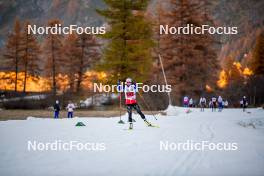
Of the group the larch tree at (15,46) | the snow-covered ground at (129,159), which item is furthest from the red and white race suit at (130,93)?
the larch tree at (15,46)

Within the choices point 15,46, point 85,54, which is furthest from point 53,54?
point 15,46

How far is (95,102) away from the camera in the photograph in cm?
4219

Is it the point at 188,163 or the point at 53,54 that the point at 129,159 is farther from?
the point at 53,54

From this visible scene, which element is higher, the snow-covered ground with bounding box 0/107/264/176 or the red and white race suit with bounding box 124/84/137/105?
the red and white race suit with bounding box 124/84/137/105

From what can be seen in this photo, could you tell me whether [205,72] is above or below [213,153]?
above

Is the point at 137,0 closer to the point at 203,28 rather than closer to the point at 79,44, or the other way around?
the point at 203,28

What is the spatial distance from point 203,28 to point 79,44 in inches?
698

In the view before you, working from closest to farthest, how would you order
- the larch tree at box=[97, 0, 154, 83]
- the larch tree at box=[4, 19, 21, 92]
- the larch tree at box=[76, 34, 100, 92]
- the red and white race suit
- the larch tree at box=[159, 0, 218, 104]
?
the red and white race suit → the larch tree at box=[97, 0, 154, 83] → the larch tree at box=[159, 0, 218, 104] → the larch tree at box=[4, 19, 21, 92] → the larch tree at box=[76, 34, 100, 92]

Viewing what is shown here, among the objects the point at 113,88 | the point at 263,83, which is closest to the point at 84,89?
the point at 113,88

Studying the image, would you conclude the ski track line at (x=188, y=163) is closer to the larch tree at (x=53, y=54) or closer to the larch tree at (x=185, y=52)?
the larch tree at (x=185, y=52)

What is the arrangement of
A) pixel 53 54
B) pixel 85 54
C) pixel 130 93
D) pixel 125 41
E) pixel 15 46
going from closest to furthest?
pixel 130 93, pixel 125 41, pixel 53 54, pixel 15 46, pixel 85 54

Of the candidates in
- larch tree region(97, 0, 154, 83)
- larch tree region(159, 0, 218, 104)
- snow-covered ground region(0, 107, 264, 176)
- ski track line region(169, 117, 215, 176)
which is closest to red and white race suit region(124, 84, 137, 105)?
snow-covered ground region(0, 107, 264, 176)

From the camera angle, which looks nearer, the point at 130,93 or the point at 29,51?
the point at 130,93

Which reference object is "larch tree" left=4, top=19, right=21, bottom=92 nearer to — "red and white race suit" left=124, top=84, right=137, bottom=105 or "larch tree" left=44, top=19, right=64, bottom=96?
"larch tree" left=44, top=19, right=64, bottom=96
